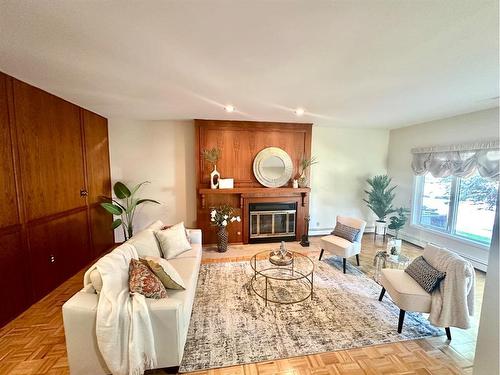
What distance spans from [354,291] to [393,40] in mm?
2700

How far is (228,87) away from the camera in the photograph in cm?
252

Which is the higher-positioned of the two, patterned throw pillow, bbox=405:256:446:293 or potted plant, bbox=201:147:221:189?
potted plant, bbox=201:147:221:189

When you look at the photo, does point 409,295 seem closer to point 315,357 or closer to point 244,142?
point 315,357

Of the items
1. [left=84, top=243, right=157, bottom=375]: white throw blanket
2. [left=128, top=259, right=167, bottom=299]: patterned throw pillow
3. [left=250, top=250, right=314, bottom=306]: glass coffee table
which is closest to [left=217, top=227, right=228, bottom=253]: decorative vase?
[left=250, top=250, right=314, bottom=306]: glass coffee table

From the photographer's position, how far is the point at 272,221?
455 centimetres

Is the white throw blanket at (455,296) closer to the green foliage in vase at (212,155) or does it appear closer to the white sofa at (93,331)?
the white sofa at (93,331)

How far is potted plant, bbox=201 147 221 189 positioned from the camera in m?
4.16

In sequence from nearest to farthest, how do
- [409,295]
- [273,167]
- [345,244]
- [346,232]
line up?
[409,295] → [345,244] → [346,232] → [273,167]

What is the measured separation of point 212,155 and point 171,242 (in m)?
1.95

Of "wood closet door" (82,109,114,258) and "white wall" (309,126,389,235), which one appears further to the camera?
"white wall" (309,126,389,235)

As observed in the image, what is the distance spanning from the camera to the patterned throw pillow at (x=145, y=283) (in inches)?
66.6

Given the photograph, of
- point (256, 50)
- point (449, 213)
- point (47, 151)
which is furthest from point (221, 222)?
point (449, 213)

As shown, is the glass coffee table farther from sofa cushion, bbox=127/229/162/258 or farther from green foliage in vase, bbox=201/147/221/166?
green foliage in vase, bbox=201/147/221/166

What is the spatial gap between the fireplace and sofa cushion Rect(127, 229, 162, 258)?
6.98 ft
